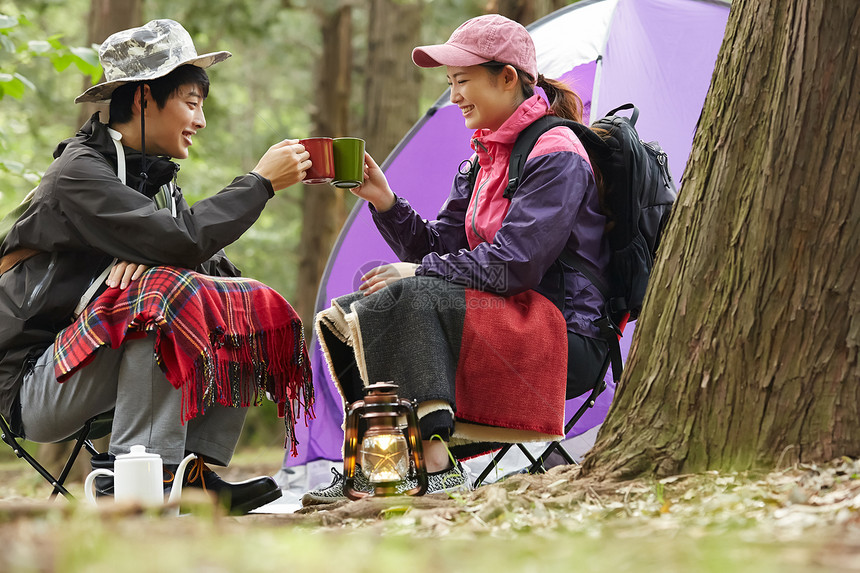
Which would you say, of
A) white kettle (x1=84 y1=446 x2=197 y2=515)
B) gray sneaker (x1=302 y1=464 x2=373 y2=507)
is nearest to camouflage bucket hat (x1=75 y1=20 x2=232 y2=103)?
white kettle (x1=84 y1=446 x2=197 y2=515)

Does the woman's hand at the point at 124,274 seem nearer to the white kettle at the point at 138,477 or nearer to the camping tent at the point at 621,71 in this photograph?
the white kettle at the point at 138,477

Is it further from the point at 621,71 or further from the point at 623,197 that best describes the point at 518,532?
the point at 621,71

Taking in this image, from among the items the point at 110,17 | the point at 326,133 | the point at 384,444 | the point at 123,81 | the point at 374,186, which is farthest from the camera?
the point at 326,133

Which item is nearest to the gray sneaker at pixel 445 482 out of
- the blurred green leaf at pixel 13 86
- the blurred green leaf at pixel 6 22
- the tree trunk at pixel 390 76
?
the blurred green leaf at pixel 13 86

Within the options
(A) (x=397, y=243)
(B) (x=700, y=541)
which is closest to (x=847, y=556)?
(B) (x=700, y=541)

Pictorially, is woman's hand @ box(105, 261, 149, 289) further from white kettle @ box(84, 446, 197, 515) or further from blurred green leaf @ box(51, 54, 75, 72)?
blurred green leaf @ box(51, 54, 75, 72)

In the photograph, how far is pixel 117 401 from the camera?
2.74 metres

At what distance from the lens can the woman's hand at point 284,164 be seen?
2.97 metres

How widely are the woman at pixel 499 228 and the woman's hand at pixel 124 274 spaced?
60 centimetres

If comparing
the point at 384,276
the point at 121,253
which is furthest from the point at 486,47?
the point at 121,253

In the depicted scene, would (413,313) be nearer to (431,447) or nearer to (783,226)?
(431,447)

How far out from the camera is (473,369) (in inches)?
108

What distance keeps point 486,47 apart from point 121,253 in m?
1.41

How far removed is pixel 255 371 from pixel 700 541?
1.78 meters
